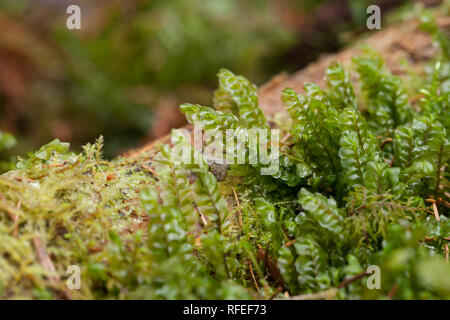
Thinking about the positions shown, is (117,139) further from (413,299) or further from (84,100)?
(413,299)

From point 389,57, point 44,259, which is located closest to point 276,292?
point 44,259

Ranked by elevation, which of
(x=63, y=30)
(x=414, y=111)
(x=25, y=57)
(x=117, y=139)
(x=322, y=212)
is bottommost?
(x=322, y=212)

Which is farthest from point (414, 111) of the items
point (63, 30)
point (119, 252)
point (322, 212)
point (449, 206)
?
point (63, 30)

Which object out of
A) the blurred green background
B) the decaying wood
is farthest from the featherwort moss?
the blurred green background

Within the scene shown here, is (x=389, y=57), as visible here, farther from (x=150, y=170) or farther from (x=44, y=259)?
(x=44, y=259)

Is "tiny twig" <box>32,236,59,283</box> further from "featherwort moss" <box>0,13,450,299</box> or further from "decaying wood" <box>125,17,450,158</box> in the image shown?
"decaying wood" <box>125,17,450,158</box>

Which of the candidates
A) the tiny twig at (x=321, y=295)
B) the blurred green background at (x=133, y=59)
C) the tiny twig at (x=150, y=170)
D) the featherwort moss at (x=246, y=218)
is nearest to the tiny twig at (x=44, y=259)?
the featherwort moss at (x=246, y=218)
